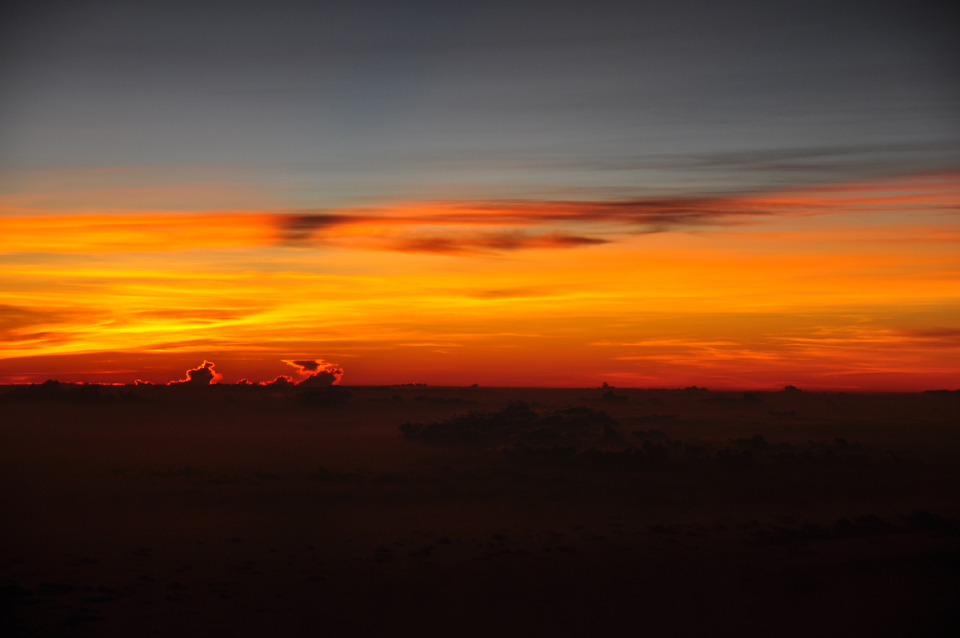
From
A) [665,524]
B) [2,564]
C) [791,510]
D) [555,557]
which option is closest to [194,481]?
[2,564]

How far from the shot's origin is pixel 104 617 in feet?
48.2

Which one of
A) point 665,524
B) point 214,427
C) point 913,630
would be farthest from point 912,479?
point 214,427

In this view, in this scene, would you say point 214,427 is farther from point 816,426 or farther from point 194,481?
point 816,426

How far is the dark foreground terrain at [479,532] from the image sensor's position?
52.3ft

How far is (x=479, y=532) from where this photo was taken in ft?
72.7

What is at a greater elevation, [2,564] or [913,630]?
[2,564]

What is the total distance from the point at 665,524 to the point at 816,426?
32682 mm

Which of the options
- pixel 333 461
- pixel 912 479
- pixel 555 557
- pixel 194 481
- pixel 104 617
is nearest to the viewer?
pixel 104 617

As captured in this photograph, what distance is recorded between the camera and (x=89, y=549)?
18.9m

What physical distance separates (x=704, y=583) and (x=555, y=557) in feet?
14.4

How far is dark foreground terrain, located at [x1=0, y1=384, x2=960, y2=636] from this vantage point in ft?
52.3

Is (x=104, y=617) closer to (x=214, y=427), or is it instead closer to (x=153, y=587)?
(x=153, y=587)

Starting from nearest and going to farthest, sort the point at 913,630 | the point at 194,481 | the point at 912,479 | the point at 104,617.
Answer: the point at 104,617 < the point at 913,630 < the point at 194,481 < the point at 912,479

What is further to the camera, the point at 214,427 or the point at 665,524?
the point at 214,427
